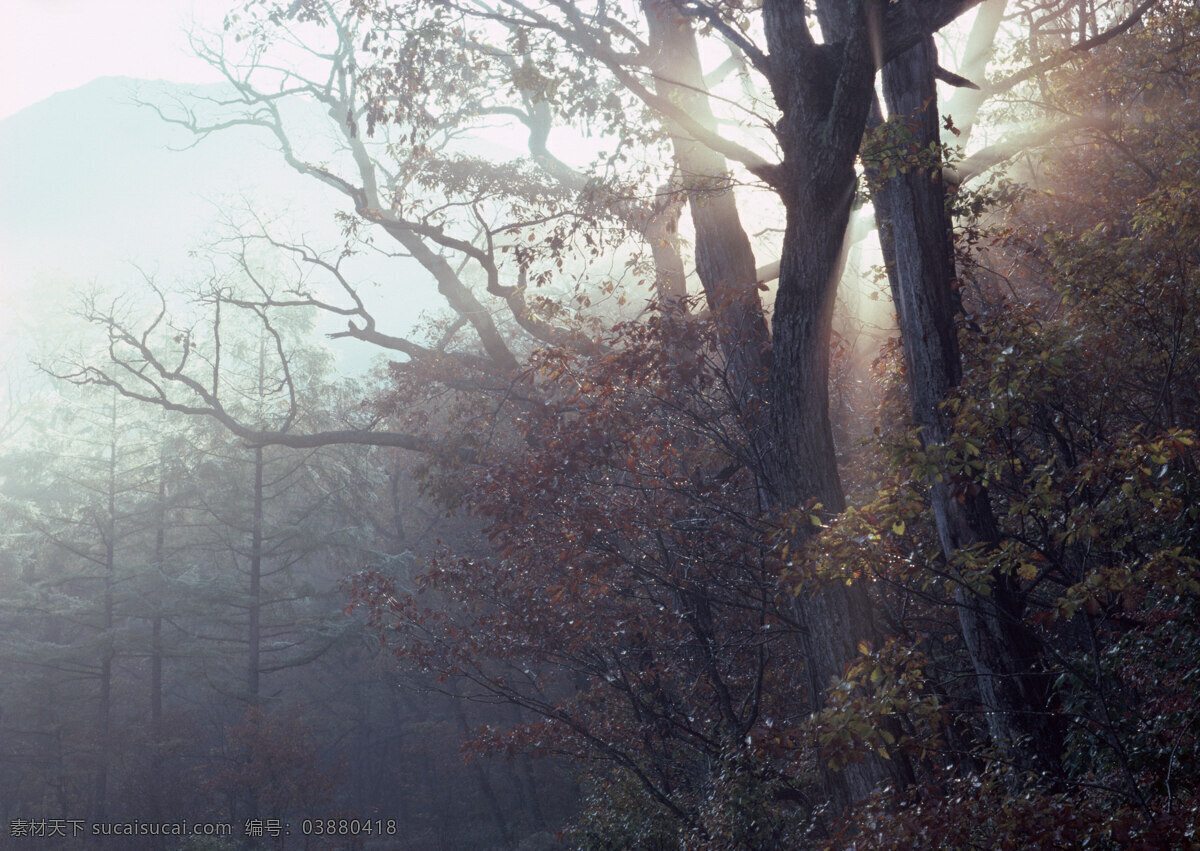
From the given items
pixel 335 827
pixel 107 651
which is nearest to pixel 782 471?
pixel 335 827

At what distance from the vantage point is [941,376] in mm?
6594

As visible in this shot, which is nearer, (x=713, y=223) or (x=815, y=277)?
(x=815, y=277)

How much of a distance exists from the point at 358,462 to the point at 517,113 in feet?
40.1

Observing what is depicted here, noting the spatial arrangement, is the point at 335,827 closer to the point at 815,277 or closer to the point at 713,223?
the point at 713,223

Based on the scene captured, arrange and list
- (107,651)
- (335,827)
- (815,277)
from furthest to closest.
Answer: (107,651) → (335,827) → (815,277)

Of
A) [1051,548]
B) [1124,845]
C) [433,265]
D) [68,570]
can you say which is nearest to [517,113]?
[433,265]

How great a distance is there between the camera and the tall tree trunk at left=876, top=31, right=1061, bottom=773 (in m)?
6.11

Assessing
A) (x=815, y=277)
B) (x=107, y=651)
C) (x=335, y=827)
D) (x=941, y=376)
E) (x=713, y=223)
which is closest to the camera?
(x=941, y=376)

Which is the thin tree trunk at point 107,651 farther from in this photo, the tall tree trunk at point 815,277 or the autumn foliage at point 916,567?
the tall tree trunk at point 815,277

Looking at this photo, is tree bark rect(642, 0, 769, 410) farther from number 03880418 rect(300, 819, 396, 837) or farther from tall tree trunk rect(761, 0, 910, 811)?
number 03880418 rect(300, 819, 396, 837)

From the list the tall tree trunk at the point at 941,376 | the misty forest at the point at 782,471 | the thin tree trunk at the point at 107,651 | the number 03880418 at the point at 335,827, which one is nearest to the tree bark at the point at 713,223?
the misty forest at the point at 782,471

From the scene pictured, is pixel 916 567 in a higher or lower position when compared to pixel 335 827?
higher

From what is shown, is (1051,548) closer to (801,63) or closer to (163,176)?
(801,63)

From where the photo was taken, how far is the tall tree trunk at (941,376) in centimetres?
611
